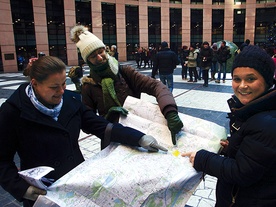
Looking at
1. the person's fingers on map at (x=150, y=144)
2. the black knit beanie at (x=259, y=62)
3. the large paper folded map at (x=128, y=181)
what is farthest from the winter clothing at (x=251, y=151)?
the person's fingers on map at (x=150, y=144)

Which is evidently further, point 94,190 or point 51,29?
point 51,29

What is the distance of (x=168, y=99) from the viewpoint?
2.16m

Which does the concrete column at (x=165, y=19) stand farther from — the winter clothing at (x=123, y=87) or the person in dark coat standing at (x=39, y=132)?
the person in dark coat standing at (x=39, y=132)

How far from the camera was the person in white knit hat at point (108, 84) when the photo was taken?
2.28 meters

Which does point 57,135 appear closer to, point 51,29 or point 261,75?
point 261,75

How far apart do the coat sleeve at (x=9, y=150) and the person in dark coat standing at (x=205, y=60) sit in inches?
403

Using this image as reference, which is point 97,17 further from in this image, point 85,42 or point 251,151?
point 251,151

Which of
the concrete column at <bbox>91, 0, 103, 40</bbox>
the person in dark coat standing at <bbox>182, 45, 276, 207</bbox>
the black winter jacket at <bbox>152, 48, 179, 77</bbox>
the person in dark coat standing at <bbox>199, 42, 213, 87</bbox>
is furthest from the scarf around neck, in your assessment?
the concrete column at <bbox>91, 0, 103, 40</bbox>

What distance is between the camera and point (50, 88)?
1.73 m

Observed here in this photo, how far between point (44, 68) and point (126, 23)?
29.7 meters

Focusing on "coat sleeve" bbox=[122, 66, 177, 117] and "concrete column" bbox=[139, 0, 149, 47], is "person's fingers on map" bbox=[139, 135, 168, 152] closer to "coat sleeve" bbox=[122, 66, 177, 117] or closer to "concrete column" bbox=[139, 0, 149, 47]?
"coat sleeve" bbox=[122, 66, 177, 117]

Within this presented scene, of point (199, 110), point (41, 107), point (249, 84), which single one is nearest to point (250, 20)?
point (199, 110)

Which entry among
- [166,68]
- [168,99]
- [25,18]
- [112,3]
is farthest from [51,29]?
[168,99]

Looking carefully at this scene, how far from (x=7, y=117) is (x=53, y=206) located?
0.62m
